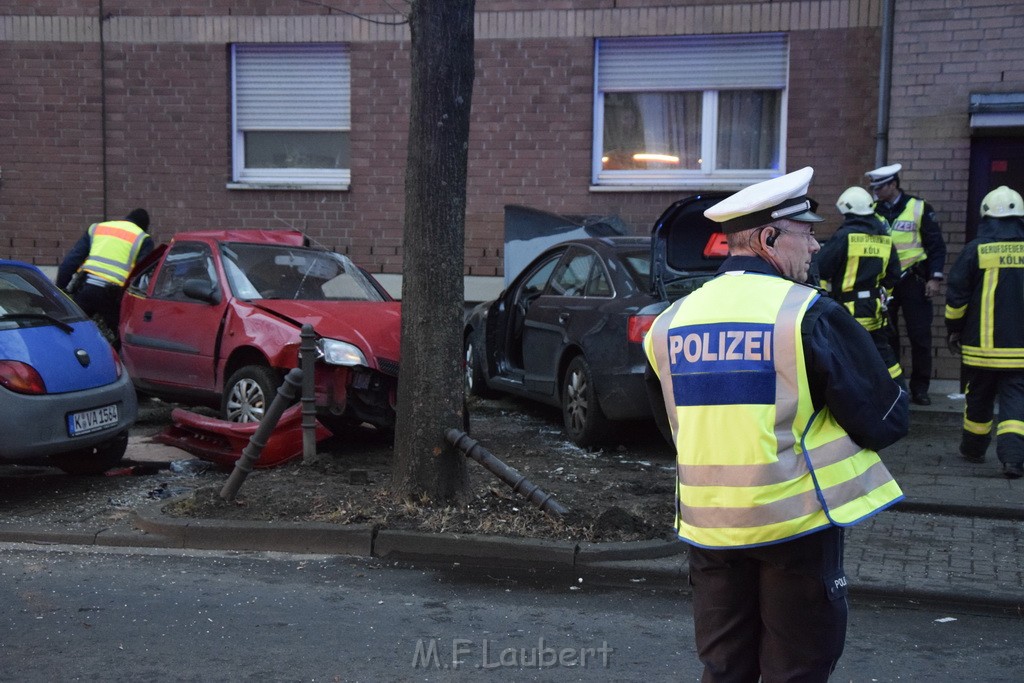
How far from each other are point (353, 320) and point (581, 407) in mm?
1774

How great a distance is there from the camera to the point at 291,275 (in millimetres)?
9297

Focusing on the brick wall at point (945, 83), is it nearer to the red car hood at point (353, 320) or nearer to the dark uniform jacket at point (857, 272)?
the dark uniform jacket at point (857, 272)

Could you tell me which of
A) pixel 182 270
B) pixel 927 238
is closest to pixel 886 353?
pixel 927 238

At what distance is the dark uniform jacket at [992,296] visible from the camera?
768 cm

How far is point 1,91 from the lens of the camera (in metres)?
13.3

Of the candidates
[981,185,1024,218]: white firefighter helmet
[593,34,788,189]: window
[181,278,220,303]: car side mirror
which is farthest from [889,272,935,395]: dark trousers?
[181,278,220,303]: car side mirror

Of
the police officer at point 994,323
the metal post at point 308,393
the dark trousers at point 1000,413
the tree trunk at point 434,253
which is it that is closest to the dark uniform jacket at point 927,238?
the police officer at point 994,323

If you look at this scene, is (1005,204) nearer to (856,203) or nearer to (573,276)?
(856,203)

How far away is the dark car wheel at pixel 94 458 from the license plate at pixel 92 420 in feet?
1.22

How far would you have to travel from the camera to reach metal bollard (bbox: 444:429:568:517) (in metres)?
6.24

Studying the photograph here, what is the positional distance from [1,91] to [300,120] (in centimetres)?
346

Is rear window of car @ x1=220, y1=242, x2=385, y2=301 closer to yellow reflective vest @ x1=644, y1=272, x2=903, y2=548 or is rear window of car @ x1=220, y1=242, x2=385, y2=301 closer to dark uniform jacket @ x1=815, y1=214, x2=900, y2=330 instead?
dark uniform jacket @ x1=815, y1=214, x2=900, y2=330

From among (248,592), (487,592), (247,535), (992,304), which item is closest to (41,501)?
(247,535)

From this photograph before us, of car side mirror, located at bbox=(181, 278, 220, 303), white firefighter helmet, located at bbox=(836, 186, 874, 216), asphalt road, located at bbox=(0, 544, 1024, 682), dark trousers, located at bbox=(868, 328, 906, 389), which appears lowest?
asphalt road, located at bbox=(0, 544, 1024, 682)
